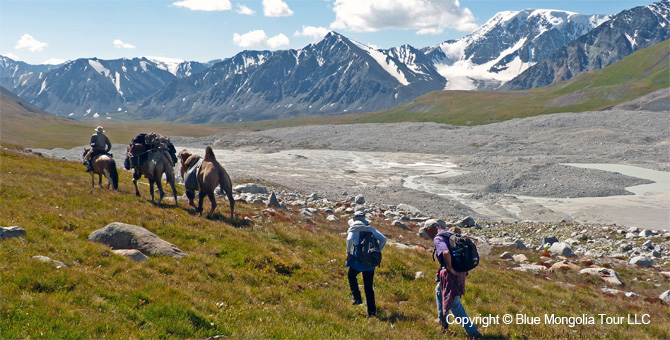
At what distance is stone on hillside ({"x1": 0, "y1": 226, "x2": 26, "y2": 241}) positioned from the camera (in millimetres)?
10797

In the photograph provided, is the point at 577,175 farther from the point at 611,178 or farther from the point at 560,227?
the point at 560,227

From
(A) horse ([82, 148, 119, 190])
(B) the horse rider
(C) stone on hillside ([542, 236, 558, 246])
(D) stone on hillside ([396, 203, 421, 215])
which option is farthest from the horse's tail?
(C) stone on hillside ([542, 236, 558, 246])

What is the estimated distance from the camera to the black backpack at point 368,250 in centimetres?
1006

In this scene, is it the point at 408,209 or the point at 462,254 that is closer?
the point at 462,254

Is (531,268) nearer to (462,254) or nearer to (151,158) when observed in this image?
(462,254)

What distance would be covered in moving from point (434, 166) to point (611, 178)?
2900cm

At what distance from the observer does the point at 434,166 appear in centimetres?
7794

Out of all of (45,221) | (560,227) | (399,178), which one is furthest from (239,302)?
(399,178)

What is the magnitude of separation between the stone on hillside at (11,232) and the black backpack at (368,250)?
30.9 feet

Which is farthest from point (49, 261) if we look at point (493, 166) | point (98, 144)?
point (493, 166)

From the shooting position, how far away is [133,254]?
11305 mm

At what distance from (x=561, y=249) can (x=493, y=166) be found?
1817 inches

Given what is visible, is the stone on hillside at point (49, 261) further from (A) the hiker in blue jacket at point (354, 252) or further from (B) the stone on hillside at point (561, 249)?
(B) the stone on hillside at point (561, 249)

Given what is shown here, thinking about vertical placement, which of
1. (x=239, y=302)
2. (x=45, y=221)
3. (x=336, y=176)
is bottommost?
(x=336, y=176)
